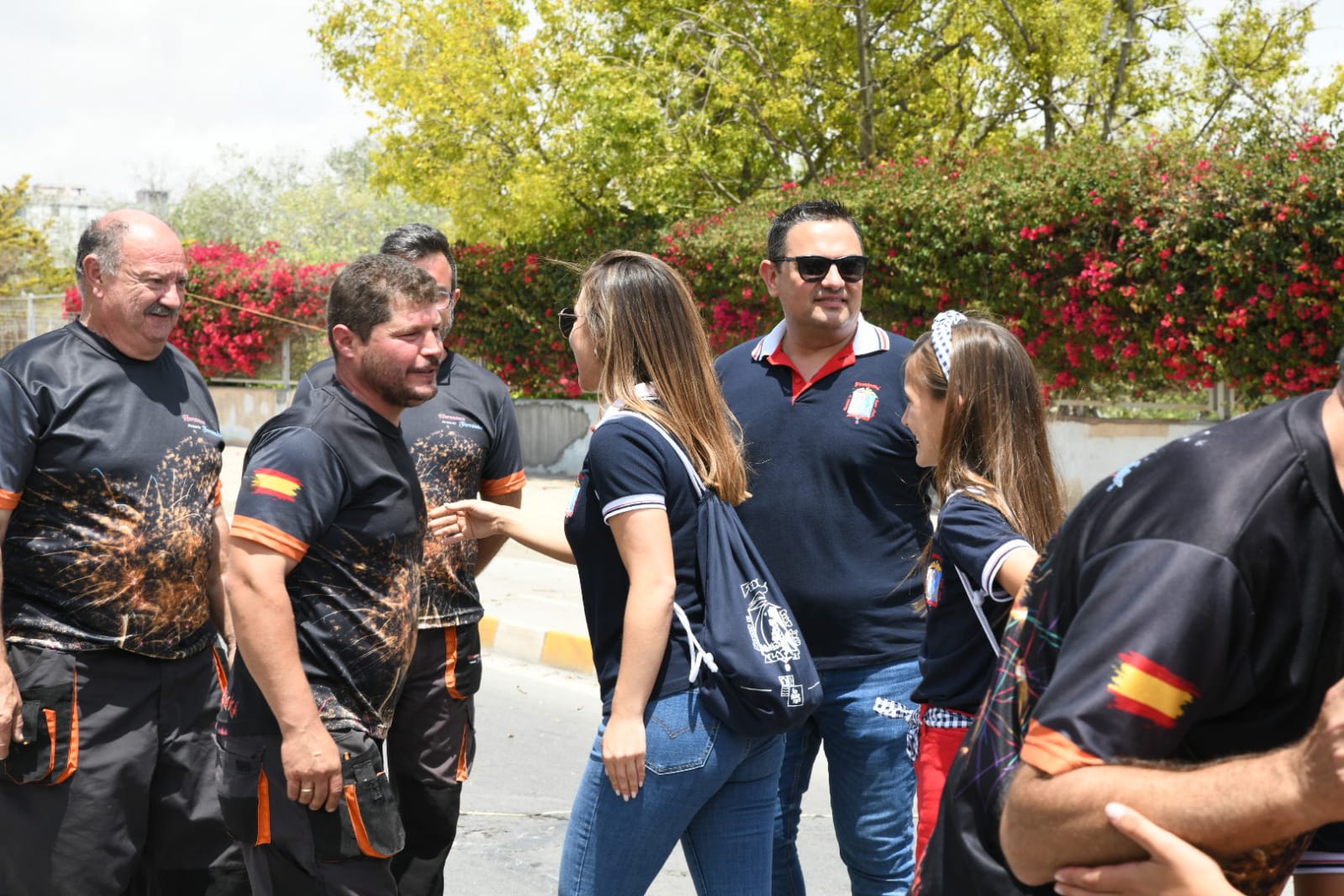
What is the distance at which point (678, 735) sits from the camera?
2656 mm

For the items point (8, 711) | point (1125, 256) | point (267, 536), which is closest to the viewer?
point (267, 536)

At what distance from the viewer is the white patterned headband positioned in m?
2.88

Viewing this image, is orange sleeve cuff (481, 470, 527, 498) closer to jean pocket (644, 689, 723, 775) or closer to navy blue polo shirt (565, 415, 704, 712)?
navy blue polo shirt (565, 415, 704, 712)

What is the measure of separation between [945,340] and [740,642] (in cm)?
84

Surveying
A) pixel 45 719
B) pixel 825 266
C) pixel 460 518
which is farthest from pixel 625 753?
pixel 825 266

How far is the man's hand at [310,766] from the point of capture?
2.75m

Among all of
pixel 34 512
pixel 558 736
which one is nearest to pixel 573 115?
pixel 558 736

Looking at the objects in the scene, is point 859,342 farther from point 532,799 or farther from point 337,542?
point 532,799

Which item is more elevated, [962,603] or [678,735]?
[962,603]

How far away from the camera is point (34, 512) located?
3.29 meters

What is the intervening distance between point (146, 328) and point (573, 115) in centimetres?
1423

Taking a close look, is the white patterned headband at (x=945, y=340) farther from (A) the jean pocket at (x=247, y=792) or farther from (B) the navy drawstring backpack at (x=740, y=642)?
(A) the jean pocket at (x=247, y=792)

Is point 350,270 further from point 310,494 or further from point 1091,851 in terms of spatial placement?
point 1091,851

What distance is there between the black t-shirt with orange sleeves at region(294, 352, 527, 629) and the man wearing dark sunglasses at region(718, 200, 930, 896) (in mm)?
787
